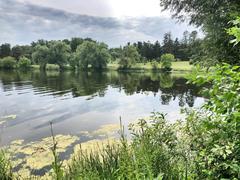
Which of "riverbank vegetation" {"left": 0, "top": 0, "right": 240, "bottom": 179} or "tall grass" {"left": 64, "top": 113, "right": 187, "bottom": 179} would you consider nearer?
"riverbank vegetation" {"left": 0, "top": 0, "right": 240, "bottom": 179}

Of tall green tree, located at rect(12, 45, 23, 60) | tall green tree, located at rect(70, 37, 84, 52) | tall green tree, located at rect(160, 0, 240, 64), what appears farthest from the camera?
tall green tree, located at rect(70, 37, 84, 52)

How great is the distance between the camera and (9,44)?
11644 cm

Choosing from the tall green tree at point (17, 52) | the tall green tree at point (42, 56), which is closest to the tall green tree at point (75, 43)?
the tall green tree at point (17, 52)

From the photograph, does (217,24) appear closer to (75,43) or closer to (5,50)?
(5,50)

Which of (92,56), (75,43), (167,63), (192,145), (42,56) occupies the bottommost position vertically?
(167,63)

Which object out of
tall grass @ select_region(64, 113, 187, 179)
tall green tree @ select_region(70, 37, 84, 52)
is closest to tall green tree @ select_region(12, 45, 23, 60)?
tall green tree @ select_region(70, 37, 84, 52)

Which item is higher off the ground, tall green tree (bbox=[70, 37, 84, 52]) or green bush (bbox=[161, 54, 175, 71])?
tall green tree (bbox=[70, 37, 84, 52])

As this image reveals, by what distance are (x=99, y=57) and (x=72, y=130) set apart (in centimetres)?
6800

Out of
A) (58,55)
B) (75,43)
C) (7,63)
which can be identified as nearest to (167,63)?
(58,55)

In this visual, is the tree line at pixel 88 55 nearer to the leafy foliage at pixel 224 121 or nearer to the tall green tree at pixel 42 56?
the tall green tree at pixel 42 56

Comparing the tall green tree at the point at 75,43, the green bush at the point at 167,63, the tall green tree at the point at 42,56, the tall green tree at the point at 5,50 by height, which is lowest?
the green bush at the point at 167,63

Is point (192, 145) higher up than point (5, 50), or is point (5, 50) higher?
point (5, 50)

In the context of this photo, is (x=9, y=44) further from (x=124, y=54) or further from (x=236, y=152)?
(x=236, y=152)

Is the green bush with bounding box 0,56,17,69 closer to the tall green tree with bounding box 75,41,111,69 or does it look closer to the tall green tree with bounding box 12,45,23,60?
the tall green tree with bounding box 12,45,23,60
